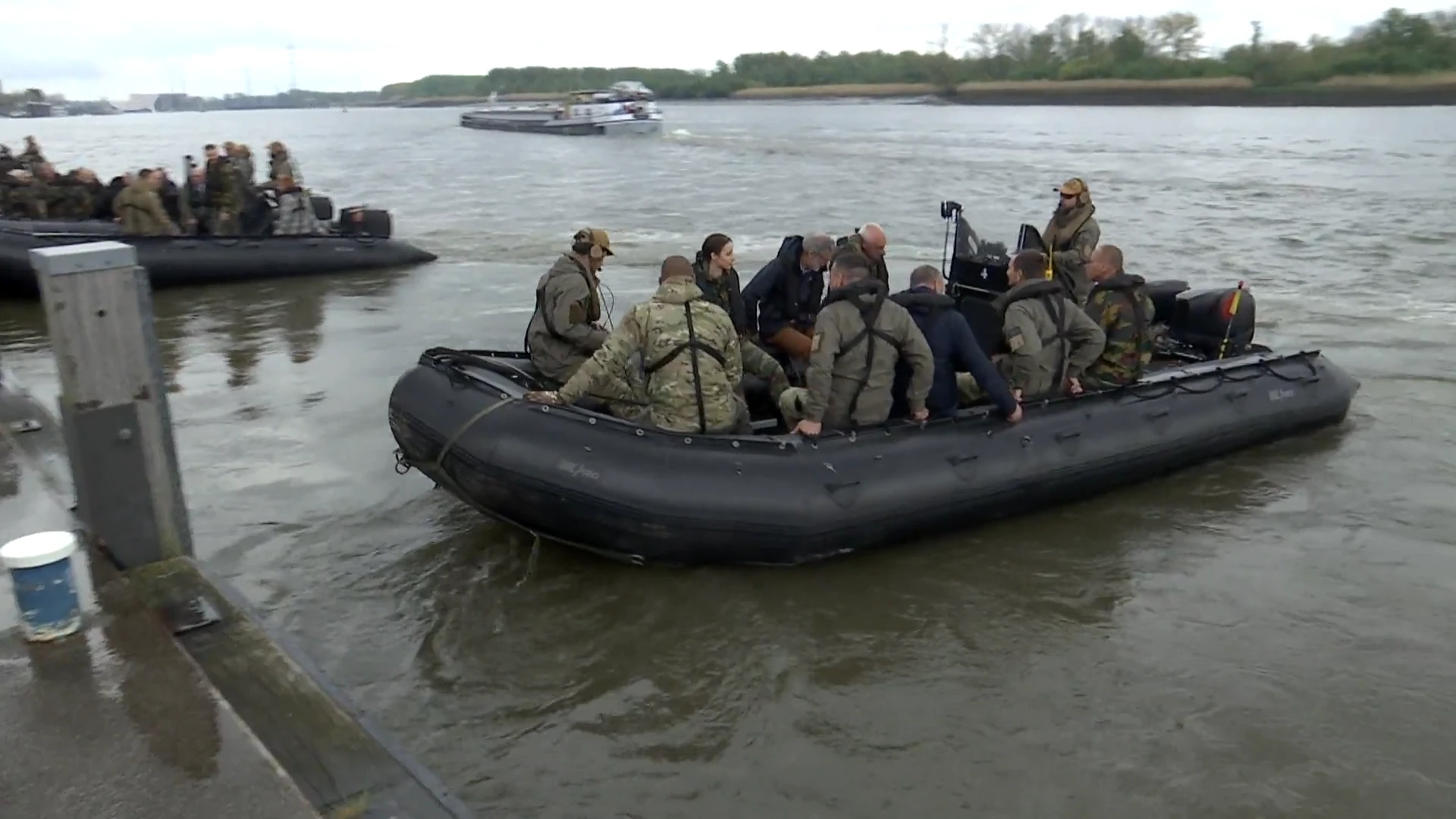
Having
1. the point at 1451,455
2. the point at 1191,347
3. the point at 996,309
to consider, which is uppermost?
the point at 996,309

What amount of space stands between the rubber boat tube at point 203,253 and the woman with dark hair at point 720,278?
8.78 meters

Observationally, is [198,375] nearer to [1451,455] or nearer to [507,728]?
[507,728]

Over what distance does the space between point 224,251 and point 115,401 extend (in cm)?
1067

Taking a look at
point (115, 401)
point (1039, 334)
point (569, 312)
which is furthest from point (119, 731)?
point (1039, 334)

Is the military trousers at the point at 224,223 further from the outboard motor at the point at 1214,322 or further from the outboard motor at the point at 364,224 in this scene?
the outboard motor at the point at 1214,322

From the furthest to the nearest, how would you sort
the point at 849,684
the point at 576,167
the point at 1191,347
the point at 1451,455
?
the point at 576,167, the point at 1191,347, the point at 1451,455, the point at 849,684

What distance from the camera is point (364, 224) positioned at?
50.1 ft

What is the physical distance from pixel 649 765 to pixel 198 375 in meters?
7.07

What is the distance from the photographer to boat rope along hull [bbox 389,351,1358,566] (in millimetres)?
5285

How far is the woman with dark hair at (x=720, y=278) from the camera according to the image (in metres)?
6.17

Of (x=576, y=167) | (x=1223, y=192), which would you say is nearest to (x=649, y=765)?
(x=1223, y=192)

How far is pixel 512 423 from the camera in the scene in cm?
545

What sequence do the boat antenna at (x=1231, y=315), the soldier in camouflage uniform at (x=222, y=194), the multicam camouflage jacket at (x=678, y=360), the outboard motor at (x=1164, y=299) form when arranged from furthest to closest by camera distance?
the soldier in camouflage uniform at (x=222, y=194)
the outboard motor at (x=1164, y=299)
the boat antenna at (x=1231, y=315)
the multicam camouflage jacket at (x=678, y=360)

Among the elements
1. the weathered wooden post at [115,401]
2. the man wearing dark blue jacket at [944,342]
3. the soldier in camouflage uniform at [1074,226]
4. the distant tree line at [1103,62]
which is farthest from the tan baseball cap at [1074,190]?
the distant tree line at [1103,62]
